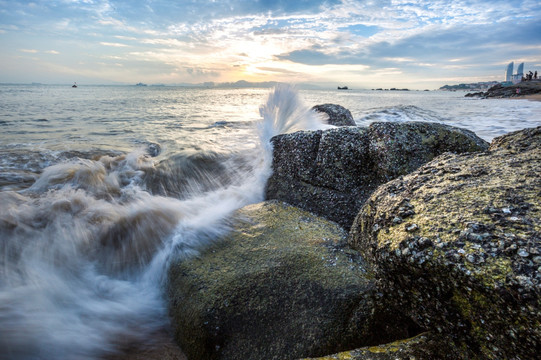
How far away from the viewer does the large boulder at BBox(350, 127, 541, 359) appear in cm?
129

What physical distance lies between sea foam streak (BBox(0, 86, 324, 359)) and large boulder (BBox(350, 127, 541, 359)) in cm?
199

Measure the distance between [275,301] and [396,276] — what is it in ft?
3.03

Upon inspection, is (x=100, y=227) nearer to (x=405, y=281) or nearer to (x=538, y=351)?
(x=405, y=281)

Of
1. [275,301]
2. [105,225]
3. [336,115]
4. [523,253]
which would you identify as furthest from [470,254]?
[336,115]

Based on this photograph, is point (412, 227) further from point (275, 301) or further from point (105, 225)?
point (105, 225)

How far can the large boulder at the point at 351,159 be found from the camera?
3629 mm

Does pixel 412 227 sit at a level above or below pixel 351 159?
below

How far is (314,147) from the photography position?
431 cm

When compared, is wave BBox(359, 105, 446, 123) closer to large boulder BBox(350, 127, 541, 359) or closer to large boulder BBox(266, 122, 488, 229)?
large boulder BBox(266, 122, 488, 229)

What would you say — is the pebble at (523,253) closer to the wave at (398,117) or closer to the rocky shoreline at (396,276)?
the rocky shoreline at (396,276)

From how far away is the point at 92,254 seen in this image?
3529 millimetres

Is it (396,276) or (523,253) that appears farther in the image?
(396,276)

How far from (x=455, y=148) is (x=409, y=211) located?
88.7 inches

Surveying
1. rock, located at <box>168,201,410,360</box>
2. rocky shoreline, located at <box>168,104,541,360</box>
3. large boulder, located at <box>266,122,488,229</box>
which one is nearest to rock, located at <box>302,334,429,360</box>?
rocky shoreline, located at <box>168,104,541,360</box>
